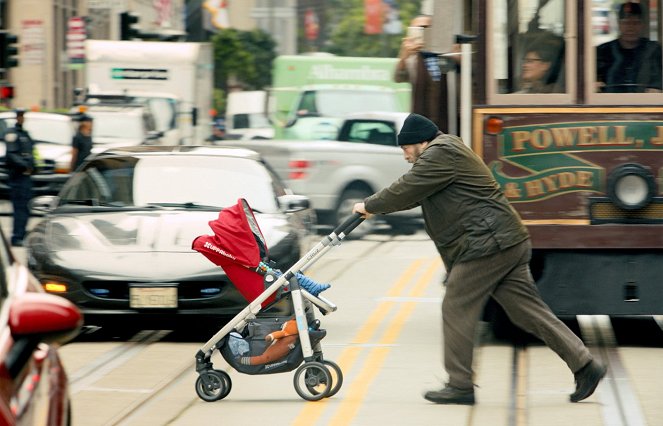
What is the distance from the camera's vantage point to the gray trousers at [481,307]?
803 centimetres

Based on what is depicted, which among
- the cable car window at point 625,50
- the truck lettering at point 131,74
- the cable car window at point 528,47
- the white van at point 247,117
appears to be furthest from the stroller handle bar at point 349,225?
the white van at point 247,117

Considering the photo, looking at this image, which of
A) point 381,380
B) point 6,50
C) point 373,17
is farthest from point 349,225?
point 373,17

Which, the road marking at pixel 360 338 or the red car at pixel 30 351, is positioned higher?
the red car at pixel 30 351

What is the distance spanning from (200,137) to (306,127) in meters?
8.09

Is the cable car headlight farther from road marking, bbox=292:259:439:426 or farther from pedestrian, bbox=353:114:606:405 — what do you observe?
road marking, bbox=292:259:439:426

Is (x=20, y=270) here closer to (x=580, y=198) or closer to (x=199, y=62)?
(x=580, y=198)

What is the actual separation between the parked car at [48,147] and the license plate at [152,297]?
44.6ft

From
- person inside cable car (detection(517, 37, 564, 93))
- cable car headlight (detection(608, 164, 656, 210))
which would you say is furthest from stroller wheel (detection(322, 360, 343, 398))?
person inside cable car (detection(517, 37, 564, 93))

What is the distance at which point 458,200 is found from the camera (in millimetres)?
8062

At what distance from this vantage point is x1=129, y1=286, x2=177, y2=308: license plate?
10.0 meters

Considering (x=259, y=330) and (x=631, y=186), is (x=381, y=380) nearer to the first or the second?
(x=259, y=330)

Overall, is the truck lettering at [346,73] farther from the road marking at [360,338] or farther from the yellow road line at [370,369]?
the yellow road line at [370,369]

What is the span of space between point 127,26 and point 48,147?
1016 centimetres

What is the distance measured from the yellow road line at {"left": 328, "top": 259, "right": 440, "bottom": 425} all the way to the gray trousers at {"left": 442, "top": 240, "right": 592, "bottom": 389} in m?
0.60
